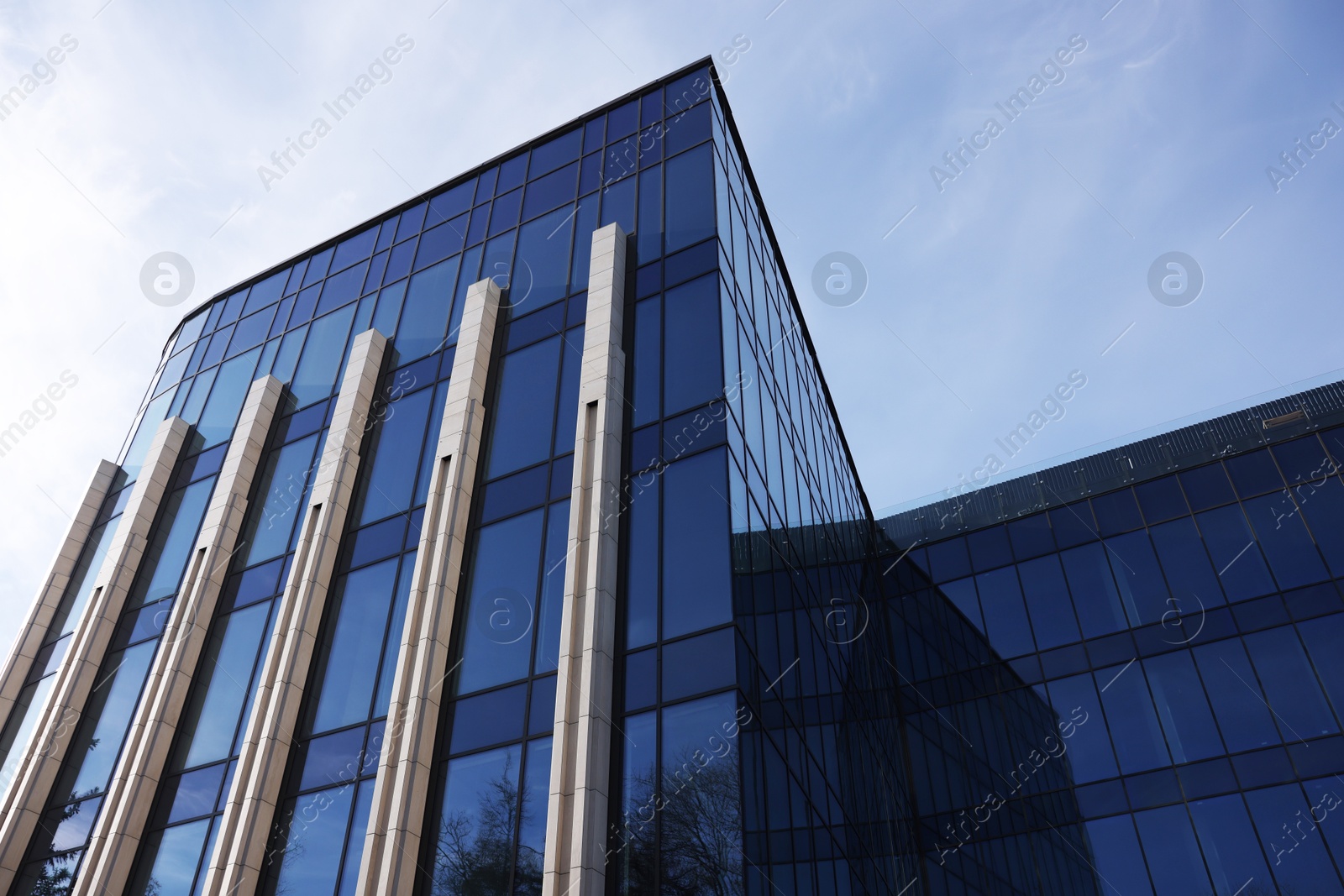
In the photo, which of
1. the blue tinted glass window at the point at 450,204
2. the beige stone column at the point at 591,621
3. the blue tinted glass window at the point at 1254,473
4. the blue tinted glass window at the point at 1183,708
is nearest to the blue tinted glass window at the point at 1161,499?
the blue tinted glass window at the point at 1254,473

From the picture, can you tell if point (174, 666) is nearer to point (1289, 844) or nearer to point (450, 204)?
point (450, 204)

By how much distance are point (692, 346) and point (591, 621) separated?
6.69 metres

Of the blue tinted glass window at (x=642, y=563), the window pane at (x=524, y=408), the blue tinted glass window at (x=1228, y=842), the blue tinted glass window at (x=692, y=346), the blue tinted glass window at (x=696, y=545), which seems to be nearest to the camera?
the blue tinted glass window at (x=696, y=545)

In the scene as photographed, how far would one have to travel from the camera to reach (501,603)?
60.9 feet

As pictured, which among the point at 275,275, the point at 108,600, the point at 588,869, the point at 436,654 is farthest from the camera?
the point at 275,275

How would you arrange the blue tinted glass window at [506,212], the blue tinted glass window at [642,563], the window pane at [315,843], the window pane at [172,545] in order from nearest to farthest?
the blue tinted glass window at [642,563]
the window pane at [315,843]
the window pane at [172,545]
the blue tinted glass window at [506,212]

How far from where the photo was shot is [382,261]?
28.9 metres

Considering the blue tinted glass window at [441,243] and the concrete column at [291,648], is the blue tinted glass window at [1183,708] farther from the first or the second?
the blue tinted glass window at [441,243]

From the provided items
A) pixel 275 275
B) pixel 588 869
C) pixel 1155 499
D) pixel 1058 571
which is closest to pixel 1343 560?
pixel 1155 499

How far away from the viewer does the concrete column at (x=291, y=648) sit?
1731cm

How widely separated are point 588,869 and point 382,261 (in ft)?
67.6

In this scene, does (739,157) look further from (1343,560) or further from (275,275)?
(1343,560)

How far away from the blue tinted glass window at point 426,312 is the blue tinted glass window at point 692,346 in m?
7.35

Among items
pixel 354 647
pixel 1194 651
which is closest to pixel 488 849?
pixel 354 647
